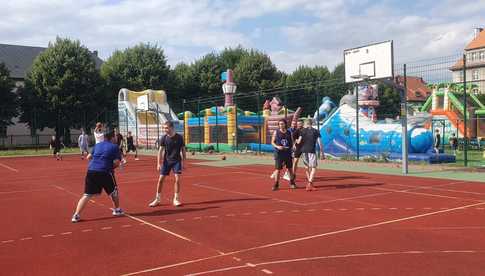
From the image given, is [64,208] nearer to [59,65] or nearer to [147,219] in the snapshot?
[147,219]

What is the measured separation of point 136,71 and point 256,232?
4867 cm

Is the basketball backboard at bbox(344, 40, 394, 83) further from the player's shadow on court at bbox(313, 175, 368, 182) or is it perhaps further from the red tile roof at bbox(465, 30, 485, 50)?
the red tile roof at bbox(465, 30, 485, 50)

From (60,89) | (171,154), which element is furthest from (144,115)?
(171,154)

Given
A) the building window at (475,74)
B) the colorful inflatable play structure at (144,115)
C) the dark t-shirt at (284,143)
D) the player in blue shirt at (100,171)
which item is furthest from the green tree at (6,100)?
the building window at (475,74)

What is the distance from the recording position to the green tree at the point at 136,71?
176 feet

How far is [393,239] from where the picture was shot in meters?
7.27

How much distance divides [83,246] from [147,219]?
2.16 meters

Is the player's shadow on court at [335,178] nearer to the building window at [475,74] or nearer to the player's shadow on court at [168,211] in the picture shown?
the player's shadow on court at [168,211]

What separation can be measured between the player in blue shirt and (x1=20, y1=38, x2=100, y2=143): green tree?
41.5m

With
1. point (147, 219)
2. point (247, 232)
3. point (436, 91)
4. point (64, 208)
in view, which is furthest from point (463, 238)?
point (436, 91)

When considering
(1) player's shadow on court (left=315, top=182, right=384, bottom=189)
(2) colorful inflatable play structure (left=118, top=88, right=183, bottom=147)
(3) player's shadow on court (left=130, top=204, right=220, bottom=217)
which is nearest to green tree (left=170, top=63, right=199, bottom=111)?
(2) colorful inflatable play structure (left=118, top=88, right=183, bottom=147)

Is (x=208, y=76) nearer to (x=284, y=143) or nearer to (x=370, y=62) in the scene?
(x=370, y=62)

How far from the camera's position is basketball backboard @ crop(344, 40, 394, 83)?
18.1 metres

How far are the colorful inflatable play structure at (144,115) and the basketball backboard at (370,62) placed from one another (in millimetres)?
21721
